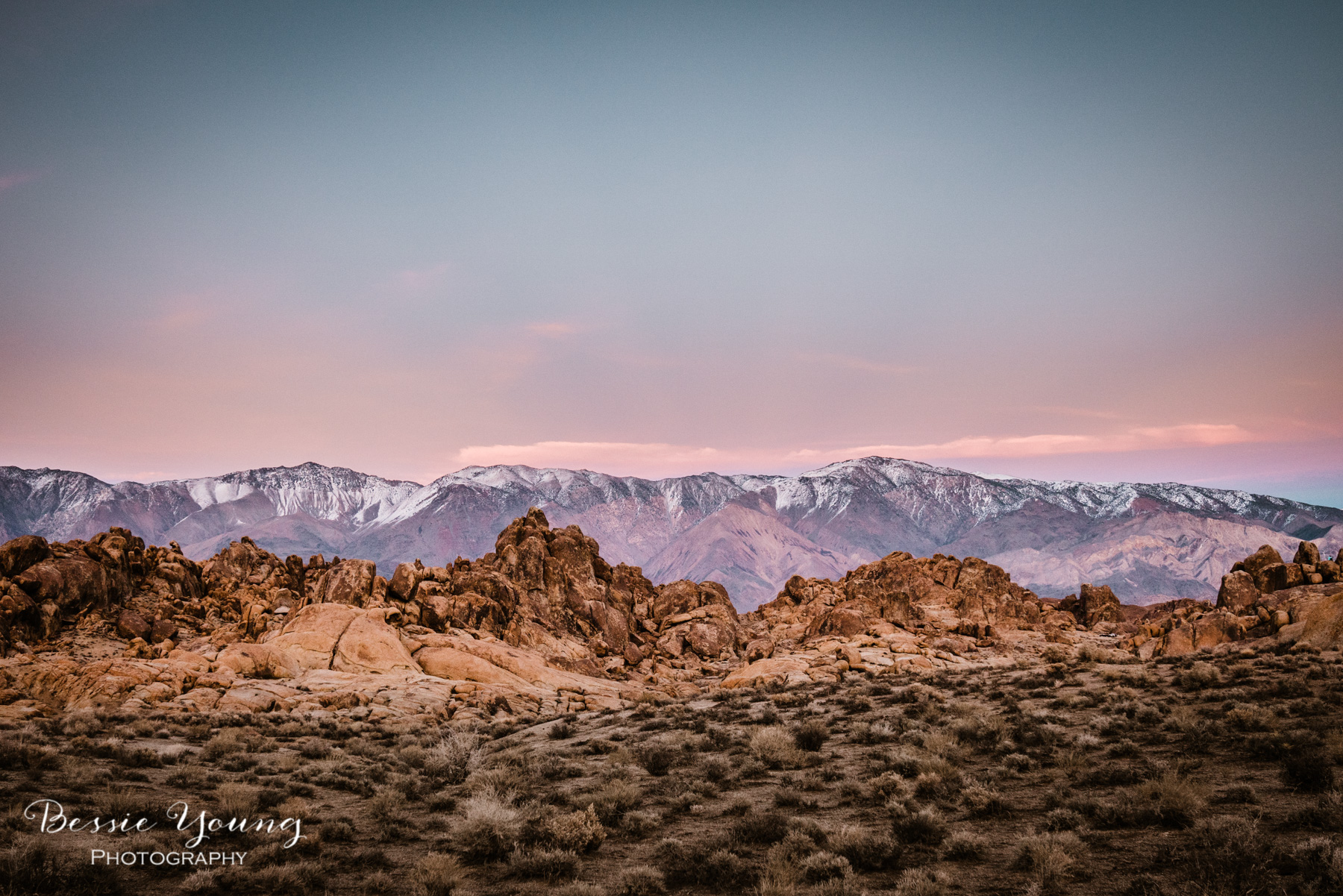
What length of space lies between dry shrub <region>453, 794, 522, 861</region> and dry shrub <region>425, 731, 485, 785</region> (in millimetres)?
4439

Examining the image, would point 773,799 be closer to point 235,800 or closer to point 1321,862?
point 1321,862

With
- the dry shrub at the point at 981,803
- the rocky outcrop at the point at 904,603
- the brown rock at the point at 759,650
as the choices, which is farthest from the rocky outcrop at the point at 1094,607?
the dry shrub at the point at 981,803

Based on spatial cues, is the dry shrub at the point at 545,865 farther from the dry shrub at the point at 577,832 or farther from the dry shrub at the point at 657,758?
the dry shrub at the point at 657,758

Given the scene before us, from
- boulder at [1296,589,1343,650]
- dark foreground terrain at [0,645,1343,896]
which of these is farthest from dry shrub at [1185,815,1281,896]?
boulder at [1296,589,1343,650]

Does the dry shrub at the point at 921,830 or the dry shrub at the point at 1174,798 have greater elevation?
the dry shrub at the point at 1174,798

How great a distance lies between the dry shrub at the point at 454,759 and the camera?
17172mm

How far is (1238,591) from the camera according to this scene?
5684 centimetres

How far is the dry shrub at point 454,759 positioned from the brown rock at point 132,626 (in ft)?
128

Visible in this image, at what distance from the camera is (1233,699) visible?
1820 centimetres

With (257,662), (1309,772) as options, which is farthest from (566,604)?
(1309,772)

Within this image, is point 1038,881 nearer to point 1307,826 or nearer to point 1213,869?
point 1213,869

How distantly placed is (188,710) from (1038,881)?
3109 centimetres

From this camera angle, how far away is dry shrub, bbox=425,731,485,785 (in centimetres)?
1717

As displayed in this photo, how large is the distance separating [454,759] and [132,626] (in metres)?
43.8
